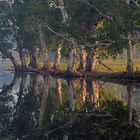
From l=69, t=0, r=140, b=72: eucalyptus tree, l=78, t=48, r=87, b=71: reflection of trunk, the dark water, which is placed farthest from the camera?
l=78, t=48, r=87, b=71: reflection of trunk

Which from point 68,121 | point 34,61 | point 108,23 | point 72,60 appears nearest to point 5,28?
point 34,61

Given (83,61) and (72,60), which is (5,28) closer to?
(83,61)

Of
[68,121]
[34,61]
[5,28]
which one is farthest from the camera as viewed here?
[34,61]

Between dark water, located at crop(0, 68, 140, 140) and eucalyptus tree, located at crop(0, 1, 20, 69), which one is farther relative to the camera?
eucalyptus tree, located at crop(0, 1, 20, 69)

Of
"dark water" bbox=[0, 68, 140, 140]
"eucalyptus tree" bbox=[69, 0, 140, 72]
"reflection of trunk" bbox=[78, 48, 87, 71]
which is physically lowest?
"dark water" bbox=[0, 68, 140, 140]

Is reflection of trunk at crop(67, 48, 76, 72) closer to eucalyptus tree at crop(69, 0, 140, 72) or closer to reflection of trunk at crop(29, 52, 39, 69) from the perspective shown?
eucalyptus tree at crop(69, 0, 140, 72)

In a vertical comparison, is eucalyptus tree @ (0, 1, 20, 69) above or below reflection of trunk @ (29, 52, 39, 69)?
above

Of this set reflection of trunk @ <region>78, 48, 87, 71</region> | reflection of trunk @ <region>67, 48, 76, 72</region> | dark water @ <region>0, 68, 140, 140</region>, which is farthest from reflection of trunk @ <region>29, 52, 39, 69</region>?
dark water @ <region>0, 68, 140, 140</region>

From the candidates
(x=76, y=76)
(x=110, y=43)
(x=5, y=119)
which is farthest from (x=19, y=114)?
(x=76, y=76)

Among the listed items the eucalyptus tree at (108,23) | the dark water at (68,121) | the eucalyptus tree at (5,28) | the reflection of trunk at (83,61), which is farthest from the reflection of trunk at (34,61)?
the dark water at (68,121)

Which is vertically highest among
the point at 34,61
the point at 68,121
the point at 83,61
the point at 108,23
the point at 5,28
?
the point at 5,28

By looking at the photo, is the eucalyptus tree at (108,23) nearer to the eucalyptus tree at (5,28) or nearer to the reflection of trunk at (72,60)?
the reflection of trunk at (72,60)

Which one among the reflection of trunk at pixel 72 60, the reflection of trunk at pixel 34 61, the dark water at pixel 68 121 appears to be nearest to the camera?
the dark water at pixel 68 121

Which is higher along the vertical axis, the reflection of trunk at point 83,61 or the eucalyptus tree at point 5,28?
the eucalyptus tree at point 5,28
